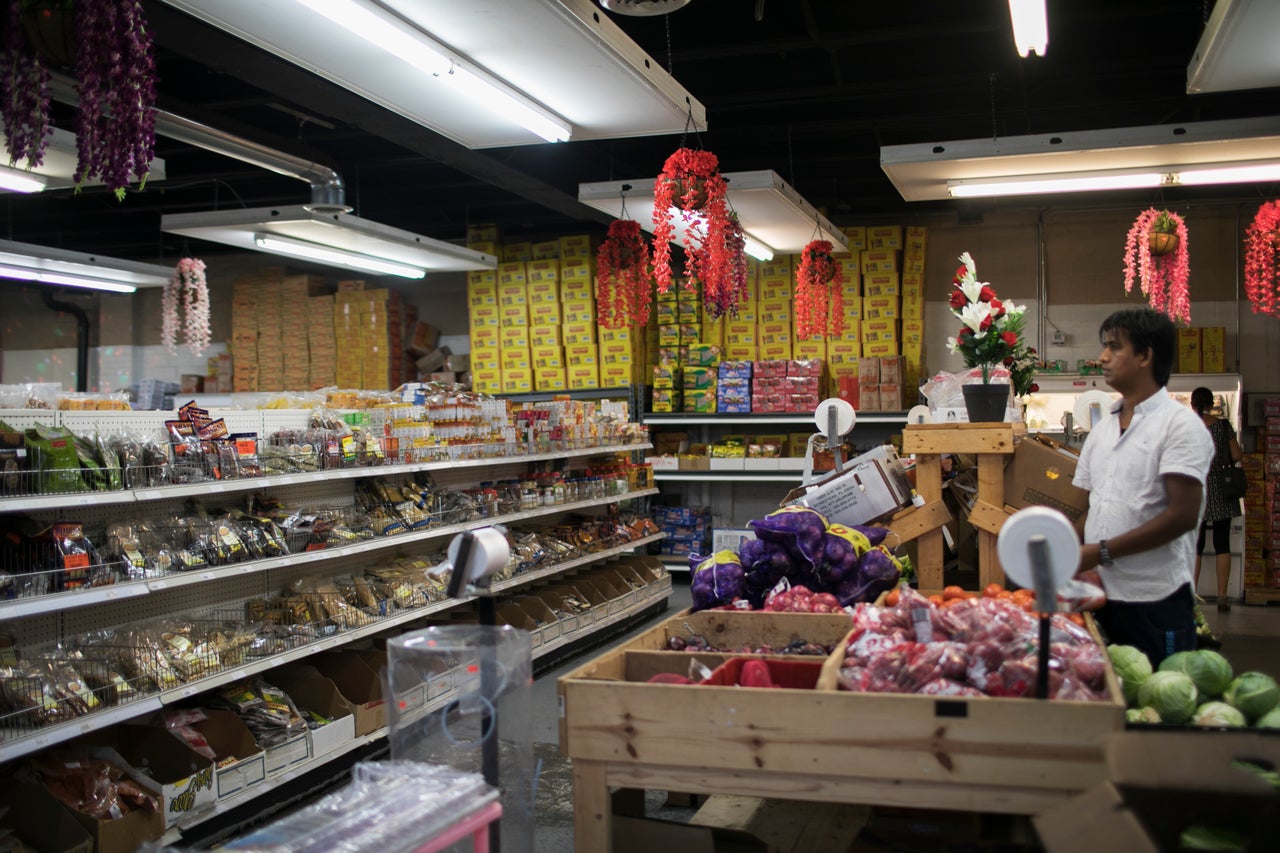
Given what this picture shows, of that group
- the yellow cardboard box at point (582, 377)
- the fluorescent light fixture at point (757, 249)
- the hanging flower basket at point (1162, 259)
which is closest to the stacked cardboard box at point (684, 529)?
the yellow cardboard box at point (582, 377)

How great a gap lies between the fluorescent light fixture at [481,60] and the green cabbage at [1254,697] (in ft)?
10.0

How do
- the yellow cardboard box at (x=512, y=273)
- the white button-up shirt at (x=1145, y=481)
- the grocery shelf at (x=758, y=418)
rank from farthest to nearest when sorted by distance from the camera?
1. the yellow cardboard box at (x=512, y=273)
2. the grocery shelf at (x=758, y=418)
3. the white button-up shirt at (x=1145, y=481)

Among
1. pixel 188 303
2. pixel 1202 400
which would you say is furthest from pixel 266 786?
pixel 1202 400

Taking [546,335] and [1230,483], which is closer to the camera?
[1230,483]

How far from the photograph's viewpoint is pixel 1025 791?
226 cm

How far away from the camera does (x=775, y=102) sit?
792 cm

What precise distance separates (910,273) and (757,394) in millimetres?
1869

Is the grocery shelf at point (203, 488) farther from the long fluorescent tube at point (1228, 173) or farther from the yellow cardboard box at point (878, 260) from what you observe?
the long fluorescent tube at point (1228, 173)

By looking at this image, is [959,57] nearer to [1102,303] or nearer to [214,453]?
[1102,303]

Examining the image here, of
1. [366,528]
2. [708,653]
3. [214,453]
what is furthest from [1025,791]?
[366,528]

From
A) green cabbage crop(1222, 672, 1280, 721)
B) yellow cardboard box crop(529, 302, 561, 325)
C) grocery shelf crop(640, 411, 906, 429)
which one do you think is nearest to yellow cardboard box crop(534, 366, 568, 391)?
yellow cardboard box crop(529, 302, 561, 325)

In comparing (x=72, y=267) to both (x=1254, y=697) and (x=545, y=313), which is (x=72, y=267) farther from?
(x=1254, y=697)

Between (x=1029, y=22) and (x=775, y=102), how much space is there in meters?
4.00

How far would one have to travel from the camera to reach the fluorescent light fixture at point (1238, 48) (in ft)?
13.6
